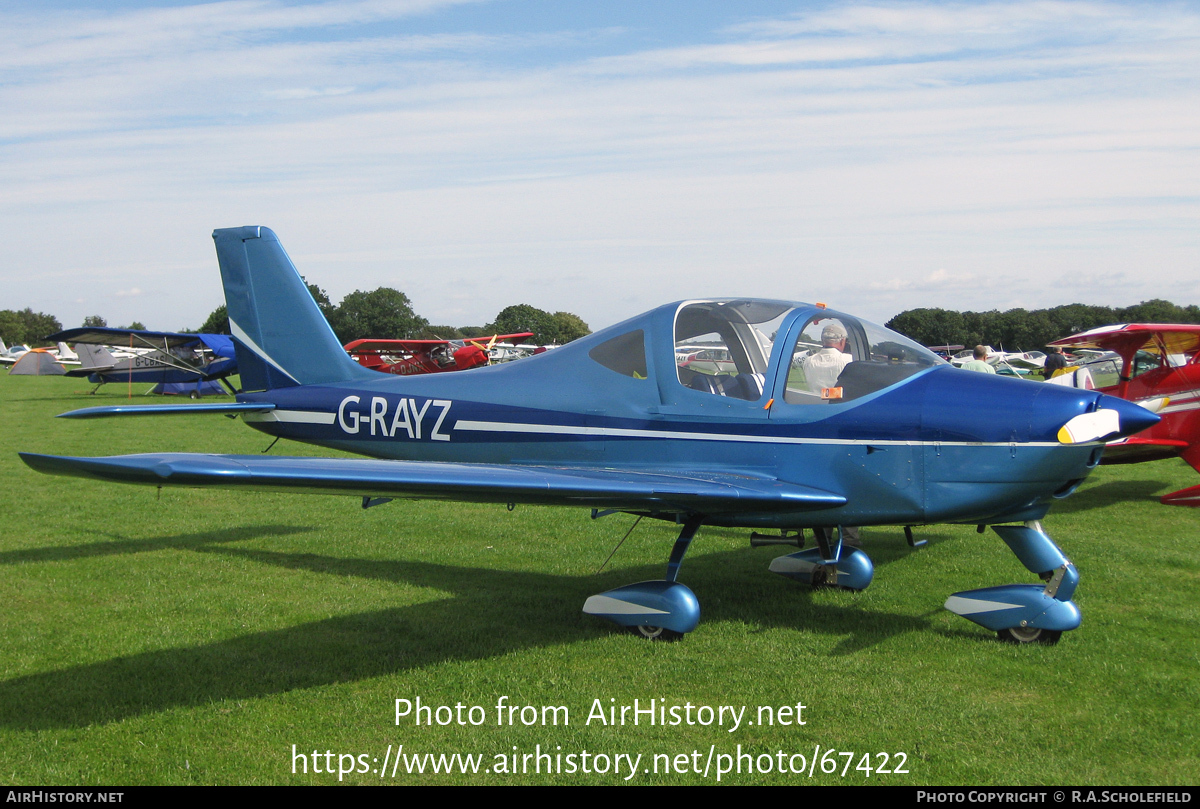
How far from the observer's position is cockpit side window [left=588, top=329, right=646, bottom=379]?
5.93 m

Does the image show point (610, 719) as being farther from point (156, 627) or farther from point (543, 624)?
point (156, 627)

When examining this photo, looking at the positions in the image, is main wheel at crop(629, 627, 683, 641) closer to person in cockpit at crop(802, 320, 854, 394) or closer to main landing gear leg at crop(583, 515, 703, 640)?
main landing gear leg at crop(583, 515, 703, 640)

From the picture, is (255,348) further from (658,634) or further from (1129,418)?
(1129,418)

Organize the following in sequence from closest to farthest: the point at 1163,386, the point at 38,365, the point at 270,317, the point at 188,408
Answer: the point at 188,408 → the point at 270,317 → the point at 1163,386 → the point at 38,365

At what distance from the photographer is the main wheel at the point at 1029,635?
5.21m

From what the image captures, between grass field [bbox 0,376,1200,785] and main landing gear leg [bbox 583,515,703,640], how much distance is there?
12 cm

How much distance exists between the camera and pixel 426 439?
6.75m

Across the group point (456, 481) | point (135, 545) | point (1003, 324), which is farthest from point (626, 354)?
point (1003, 324)

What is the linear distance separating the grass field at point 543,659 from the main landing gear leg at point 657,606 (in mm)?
121

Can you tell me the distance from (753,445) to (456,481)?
2.00m

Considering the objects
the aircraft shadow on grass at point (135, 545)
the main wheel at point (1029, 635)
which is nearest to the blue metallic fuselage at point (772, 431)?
the main wheel at point (1029, 635)

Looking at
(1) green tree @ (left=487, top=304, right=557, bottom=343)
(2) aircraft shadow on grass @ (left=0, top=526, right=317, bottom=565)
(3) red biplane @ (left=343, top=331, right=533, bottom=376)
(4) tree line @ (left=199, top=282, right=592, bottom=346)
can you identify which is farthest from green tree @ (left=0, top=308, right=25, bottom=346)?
(2) aircraft shadow on grass @ (left=0, top=526, right=317, bottom=565)

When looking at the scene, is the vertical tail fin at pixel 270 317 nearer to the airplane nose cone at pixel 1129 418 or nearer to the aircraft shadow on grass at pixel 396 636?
the aircraft shadow on grass at pixel 396 636

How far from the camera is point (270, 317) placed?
7.92m
